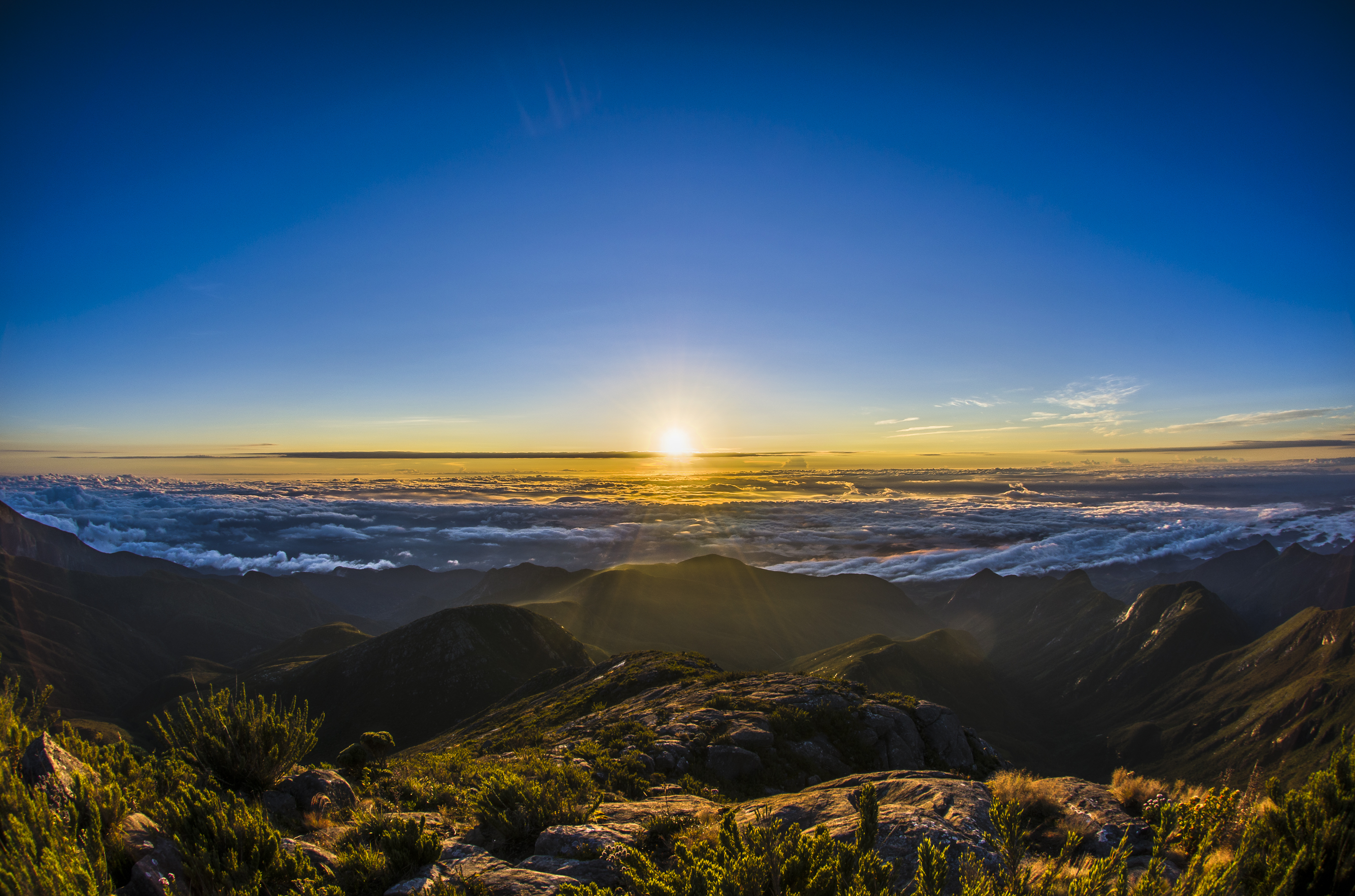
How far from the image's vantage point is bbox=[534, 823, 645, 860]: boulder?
818 cm

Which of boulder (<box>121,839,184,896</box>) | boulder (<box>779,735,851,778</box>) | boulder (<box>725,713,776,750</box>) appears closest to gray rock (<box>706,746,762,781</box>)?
boulder (<box>725,713,776,750</box>)

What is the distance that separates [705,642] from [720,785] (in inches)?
6200

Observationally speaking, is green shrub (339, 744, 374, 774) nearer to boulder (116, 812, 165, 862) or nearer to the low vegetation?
Answer: the low vegetation

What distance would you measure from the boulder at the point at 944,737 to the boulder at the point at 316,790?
21843 millimetres

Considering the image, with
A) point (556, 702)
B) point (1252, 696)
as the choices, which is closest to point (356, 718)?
point (556, 702)

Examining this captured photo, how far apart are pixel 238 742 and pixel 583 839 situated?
20.5ft

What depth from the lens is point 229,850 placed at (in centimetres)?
669

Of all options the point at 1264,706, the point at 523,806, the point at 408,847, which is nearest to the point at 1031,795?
the point at 523,806

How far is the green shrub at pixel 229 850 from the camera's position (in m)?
6.44

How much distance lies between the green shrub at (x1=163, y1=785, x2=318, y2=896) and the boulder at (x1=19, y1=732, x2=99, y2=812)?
1.08 meters

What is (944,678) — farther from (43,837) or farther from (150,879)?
(43,837)

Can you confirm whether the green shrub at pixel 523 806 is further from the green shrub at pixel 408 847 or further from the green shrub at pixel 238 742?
the green shrub at pixel 238 742

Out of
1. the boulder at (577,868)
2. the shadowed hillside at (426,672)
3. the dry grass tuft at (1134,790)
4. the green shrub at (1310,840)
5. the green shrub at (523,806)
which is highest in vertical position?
the green shrub at (1310,840)

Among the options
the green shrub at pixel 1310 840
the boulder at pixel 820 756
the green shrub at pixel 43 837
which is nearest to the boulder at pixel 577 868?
the green shrub at pixel 43 837
